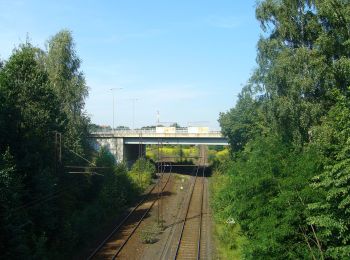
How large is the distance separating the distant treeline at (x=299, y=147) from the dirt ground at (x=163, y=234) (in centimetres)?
319

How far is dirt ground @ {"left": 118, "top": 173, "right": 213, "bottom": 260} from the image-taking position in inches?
1052

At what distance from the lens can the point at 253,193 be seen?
21.8 metres

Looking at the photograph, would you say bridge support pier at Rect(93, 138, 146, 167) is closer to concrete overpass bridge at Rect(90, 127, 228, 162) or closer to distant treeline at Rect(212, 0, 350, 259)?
concrete overpass bridge at Rect(90, 127, 228, 162)

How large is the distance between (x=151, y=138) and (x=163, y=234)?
36.5m

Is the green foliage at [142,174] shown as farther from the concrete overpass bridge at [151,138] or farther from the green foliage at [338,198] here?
the green foliage at [338,198]

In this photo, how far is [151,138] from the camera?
67.4 metres

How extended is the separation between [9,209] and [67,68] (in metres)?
25.9

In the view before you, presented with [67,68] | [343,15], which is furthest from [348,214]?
[67,68]

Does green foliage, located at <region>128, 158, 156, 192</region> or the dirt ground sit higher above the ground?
green foliage, located at <region>128, 158, 156, 192</region>

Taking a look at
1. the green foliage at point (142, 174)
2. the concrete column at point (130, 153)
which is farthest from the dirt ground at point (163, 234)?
the concrete column at point (130, 153)

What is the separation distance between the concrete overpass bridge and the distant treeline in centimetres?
3340

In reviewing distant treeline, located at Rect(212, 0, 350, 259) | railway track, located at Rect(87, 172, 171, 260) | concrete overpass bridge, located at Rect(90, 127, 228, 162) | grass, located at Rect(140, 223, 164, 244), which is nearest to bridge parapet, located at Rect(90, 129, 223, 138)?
concrete overpass bridge, located at Rect(90, 127, 228, 162)

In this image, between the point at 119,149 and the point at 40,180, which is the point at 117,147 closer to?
the point at 119,149

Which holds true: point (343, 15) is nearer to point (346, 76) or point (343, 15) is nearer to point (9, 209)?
point (346, 76)
